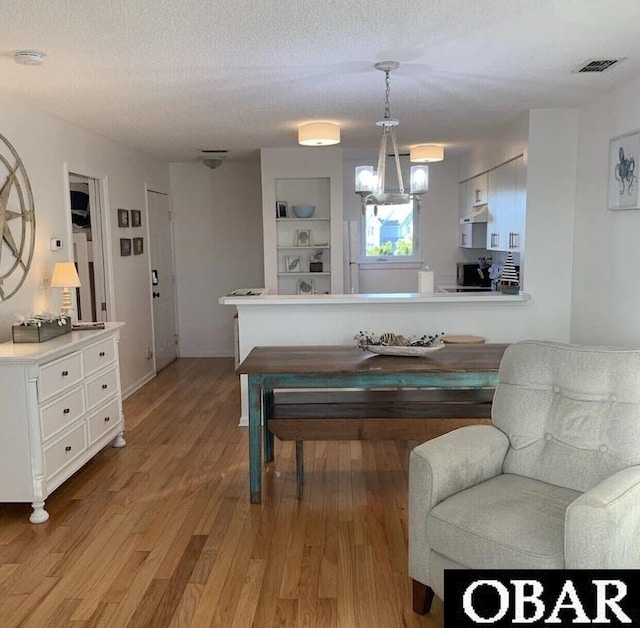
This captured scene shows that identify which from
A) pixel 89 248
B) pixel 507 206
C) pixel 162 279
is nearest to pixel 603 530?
pixel 507 206

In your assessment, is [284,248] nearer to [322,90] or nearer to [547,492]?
[322,90]

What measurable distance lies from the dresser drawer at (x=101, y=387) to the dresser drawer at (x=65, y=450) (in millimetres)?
195

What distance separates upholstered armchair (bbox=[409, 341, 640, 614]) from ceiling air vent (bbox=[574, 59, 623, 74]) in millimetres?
1745

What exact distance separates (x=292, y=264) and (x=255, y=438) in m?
3.60

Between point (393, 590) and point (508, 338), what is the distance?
2.71 meters

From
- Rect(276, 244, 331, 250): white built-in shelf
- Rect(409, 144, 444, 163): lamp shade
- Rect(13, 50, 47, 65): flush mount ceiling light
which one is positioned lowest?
Rect(276, 244, 331, 250): white built-in shelf

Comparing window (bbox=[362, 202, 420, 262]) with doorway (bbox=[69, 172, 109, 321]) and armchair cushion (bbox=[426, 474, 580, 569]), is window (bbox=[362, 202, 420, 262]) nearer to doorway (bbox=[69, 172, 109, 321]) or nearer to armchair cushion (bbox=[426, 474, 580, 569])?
doorway (bbox=[69, 172, 109, 321])

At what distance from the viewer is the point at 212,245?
7.61 m

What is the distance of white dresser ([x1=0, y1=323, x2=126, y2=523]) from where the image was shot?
3205 mm

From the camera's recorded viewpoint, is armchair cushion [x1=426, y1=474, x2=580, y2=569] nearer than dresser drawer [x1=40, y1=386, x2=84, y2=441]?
Yes

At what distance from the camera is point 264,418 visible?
152 inches

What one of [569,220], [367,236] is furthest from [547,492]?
[367,236]

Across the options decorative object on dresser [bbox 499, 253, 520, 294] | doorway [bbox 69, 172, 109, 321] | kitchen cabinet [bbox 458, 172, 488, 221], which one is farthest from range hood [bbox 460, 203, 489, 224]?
doorway [bbox 69, 172, 109, 321]

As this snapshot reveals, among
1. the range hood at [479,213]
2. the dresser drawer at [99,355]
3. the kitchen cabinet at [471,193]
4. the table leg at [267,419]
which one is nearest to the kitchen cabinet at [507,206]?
the range hood at [479,213]
